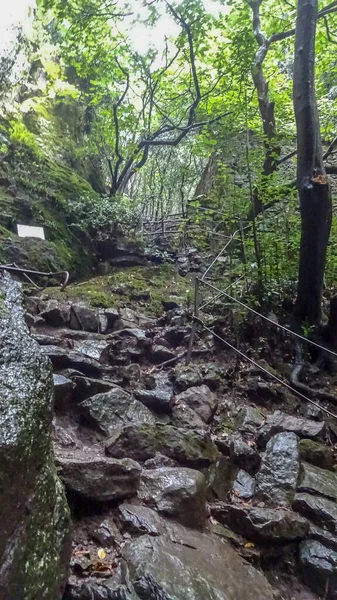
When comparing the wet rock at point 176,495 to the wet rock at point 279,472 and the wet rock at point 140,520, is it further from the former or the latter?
the wet rock at point 279,472

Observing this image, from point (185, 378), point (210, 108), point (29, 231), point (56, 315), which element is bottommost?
point (185, 378)

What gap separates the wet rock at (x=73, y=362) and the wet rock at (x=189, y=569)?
1962 millimetres

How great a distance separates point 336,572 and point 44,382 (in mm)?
2206

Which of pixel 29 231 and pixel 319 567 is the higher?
pixel 29 231

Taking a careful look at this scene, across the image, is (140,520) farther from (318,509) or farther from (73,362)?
(73,362)

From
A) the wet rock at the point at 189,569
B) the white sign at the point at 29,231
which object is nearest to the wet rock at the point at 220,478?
the wet rock at the point at 189,569

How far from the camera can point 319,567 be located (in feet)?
8.35

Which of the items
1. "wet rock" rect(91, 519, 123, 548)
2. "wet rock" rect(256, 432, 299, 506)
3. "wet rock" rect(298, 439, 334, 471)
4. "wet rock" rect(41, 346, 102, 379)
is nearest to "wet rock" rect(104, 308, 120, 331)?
"wet rock" rect(41, 346, 102, 379)

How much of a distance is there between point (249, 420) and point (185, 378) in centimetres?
89

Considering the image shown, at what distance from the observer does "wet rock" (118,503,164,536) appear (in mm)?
2338

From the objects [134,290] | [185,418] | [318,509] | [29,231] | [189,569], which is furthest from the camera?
[134,290]

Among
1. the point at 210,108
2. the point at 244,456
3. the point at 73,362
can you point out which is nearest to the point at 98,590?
the point at 244,456

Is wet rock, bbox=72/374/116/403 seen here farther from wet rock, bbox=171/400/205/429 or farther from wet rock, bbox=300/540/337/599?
wet rock, bbox=300/540/337/599

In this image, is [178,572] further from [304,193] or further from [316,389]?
[304,193]
